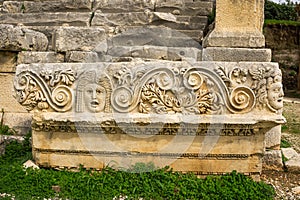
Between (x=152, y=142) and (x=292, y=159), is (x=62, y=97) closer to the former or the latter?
(x=152, y=142)

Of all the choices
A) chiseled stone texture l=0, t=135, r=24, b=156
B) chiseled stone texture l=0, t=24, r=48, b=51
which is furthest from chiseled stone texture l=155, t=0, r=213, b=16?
chiseled stone texture l=0, t=135, r=24, b=156

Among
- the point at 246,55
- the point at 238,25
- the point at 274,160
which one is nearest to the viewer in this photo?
the point at 246,55

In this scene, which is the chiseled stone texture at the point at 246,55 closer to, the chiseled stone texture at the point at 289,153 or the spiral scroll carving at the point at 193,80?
the spiral scroll carving at the point at 193,80

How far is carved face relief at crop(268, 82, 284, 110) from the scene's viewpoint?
12.0ft

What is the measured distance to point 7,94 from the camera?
4953 millimetres

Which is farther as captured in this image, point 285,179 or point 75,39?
point 75,39

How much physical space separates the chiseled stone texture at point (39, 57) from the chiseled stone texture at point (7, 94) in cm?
28

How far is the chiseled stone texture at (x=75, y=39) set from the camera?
473 centimetres

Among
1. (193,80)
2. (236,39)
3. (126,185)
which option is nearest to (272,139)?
(236,39)

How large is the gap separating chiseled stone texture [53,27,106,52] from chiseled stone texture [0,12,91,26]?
197 centimetres

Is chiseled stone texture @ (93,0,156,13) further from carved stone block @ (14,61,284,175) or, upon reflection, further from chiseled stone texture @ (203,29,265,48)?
carved stone block @ (14,61,284,175)

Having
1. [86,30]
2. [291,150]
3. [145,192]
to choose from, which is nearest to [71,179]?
[145,192]

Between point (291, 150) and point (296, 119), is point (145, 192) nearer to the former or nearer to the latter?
point (291, 150)

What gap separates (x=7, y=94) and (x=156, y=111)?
2193 mm
